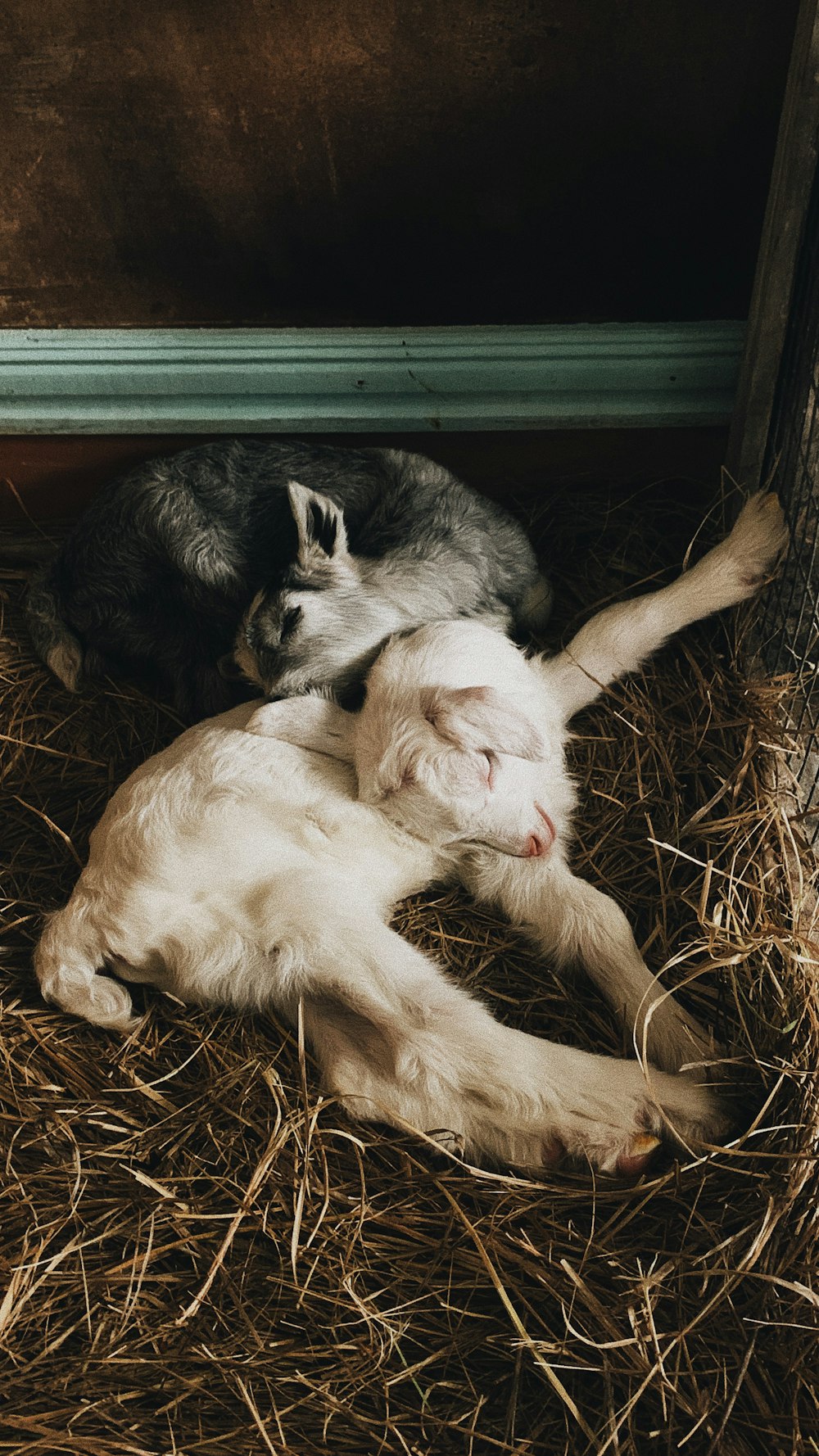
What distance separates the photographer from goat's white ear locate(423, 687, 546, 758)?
8.43 ft

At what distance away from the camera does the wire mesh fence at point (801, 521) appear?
2707 millimetres

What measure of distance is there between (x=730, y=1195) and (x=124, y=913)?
1.64 metres

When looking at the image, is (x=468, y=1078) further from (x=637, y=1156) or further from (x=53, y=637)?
(x=53, y=637)

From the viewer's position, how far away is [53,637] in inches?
140

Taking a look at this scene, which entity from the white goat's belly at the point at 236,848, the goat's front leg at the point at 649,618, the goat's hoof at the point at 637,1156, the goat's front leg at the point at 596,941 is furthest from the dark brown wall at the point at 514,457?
the goat's hoof at the point at 637,1156

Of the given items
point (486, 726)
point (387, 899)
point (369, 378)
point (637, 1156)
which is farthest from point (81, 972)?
point (369, 378)

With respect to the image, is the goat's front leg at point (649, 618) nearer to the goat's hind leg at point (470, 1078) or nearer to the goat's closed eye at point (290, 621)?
the goat's closed eye at point (290, 621)

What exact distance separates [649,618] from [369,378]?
1.23m

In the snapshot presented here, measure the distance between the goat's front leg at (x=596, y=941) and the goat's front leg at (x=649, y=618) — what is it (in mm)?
541

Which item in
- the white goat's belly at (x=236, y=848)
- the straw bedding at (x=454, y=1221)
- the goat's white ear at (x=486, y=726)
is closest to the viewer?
the straw bedding at (x=454, y=1221)

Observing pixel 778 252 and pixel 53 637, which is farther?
pixel 53 637

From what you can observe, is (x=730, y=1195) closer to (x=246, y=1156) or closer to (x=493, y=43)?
(x=246, y=1156)

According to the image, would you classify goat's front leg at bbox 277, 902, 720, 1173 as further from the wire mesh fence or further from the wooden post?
the wooden post

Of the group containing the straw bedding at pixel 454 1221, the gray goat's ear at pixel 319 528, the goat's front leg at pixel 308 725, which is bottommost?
the straw bedding at pixel 454 1221
